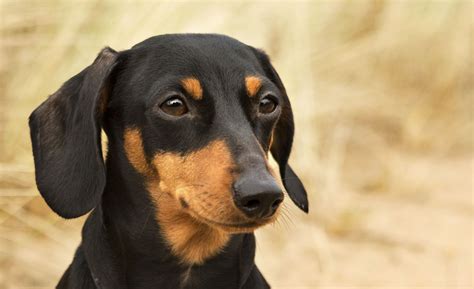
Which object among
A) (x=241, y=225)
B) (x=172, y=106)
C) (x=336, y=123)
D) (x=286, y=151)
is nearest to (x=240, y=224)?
(x=241, y=225)

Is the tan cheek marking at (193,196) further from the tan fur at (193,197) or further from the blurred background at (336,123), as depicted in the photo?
the blurred background at (336,123)

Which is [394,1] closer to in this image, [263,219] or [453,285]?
[453,285]

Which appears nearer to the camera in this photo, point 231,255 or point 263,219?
point 263,219

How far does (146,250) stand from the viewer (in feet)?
11.6

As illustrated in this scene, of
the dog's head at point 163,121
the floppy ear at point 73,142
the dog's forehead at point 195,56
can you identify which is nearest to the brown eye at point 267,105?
the dog's head at point 163,121

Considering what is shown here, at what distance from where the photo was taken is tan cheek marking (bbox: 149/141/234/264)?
3203 millimetres

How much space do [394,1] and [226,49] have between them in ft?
16.4

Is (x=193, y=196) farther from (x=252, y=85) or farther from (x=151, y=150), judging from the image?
(x=252, y=85)

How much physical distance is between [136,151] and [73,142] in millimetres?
236

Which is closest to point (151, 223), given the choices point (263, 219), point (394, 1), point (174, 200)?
point (174, 200)

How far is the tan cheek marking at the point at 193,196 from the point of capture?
10.5ft

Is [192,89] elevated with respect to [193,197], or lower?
elevated

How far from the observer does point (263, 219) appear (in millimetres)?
3168

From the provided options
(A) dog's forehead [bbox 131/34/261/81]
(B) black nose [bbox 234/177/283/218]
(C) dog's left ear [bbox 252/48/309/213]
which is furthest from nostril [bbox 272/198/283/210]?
(C) dog's left ear [bbox 252/48/309/213]
